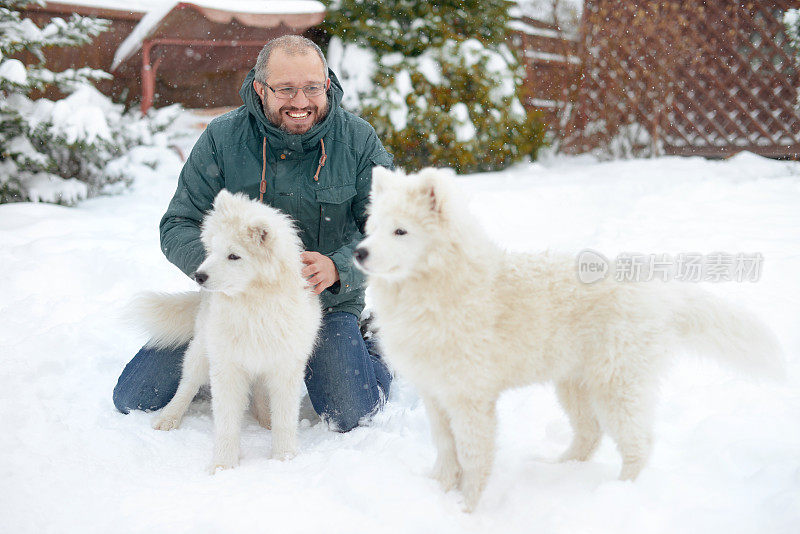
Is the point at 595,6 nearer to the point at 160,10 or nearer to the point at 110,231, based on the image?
the point at 160,10

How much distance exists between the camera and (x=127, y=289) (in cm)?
413

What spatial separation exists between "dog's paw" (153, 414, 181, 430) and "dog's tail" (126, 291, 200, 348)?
0.40 m

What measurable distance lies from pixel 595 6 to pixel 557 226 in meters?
5.54

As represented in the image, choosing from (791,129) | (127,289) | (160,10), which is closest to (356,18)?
(160,10)

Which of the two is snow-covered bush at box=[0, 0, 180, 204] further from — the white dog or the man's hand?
the man's hand

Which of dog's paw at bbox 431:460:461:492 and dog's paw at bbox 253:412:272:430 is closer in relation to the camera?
dog's paw at bbox 431:460:461:492

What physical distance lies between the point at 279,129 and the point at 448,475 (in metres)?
1.73

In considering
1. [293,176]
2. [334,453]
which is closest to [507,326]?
[334,453]

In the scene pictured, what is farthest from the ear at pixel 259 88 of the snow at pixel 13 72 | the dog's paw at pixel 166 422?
the snow at pixel 13 72

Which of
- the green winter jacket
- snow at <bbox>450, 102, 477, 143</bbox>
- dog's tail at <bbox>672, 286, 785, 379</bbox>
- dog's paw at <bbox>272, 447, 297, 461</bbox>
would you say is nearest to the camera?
dog's tail at <bbox>672, 286, 785, 379</bbox>

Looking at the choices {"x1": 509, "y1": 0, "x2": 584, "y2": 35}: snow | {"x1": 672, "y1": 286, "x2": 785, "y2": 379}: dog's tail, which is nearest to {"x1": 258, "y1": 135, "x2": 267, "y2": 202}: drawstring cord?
{"x1": 672, "y1": 286, "x2": 785, "y2": 379}: dog's tail

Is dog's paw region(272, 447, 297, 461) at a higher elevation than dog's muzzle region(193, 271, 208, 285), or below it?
below

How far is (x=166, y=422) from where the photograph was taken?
2.70 meters

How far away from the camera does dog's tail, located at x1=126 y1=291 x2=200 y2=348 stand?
285 cm
